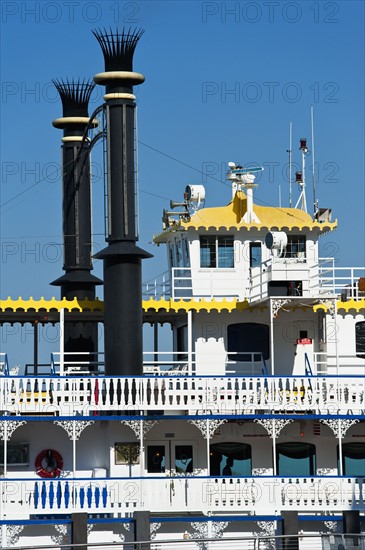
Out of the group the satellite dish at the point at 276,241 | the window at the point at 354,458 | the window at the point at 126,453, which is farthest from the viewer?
the satellite dish at the point at 276,241

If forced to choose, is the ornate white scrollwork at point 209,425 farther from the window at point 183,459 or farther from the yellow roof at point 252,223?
the yellow roof at point 252,223

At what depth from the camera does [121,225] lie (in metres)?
42.0

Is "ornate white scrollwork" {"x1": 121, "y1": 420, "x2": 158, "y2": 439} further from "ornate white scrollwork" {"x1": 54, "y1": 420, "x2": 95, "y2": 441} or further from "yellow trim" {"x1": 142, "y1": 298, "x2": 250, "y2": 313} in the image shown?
"yellow trim" {"x1": 142, "y1": 298, "x2": 250, "y2": 313}

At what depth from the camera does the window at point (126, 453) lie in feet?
134

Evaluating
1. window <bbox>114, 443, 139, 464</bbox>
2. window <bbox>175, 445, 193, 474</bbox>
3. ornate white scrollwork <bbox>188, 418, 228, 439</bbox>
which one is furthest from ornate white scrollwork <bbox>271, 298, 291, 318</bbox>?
window <bbox>114, 443, 139, 464</bbox>

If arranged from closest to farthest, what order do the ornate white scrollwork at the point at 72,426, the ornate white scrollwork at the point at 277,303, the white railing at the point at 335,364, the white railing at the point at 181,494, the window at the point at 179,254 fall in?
the white railing at the point at 181,494, the ornate white scrollwork at the point at 72,426, the ornate white scrollwork at the point at 277,303, the white railing at the point at 335,364, the window at the point at 179,254

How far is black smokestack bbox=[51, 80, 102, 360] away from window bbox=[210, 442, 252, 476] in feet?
21.6

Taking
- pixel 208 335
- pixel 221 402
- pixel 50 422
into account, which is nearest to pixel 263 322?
pixel 208 335

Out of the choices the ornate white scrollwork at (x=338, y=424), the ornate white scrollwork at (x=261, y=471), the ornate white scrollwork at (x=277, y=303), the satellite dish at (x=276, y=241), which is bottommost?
the ornate white scrollwork at (x=261, y=471)

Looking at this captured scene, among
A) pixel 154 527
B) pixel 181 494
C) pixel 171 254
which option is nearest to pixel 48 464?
pixel 154 527

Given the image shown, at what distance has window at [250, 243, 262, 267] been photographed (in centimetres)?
4578

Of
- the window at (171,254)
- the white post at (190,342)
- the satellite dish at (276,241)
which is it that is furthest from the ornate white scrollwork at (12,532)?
the window at (171,254)

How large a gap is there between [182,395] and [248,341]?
4572 millimetres

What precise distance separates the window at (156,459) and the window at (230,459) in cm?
137
